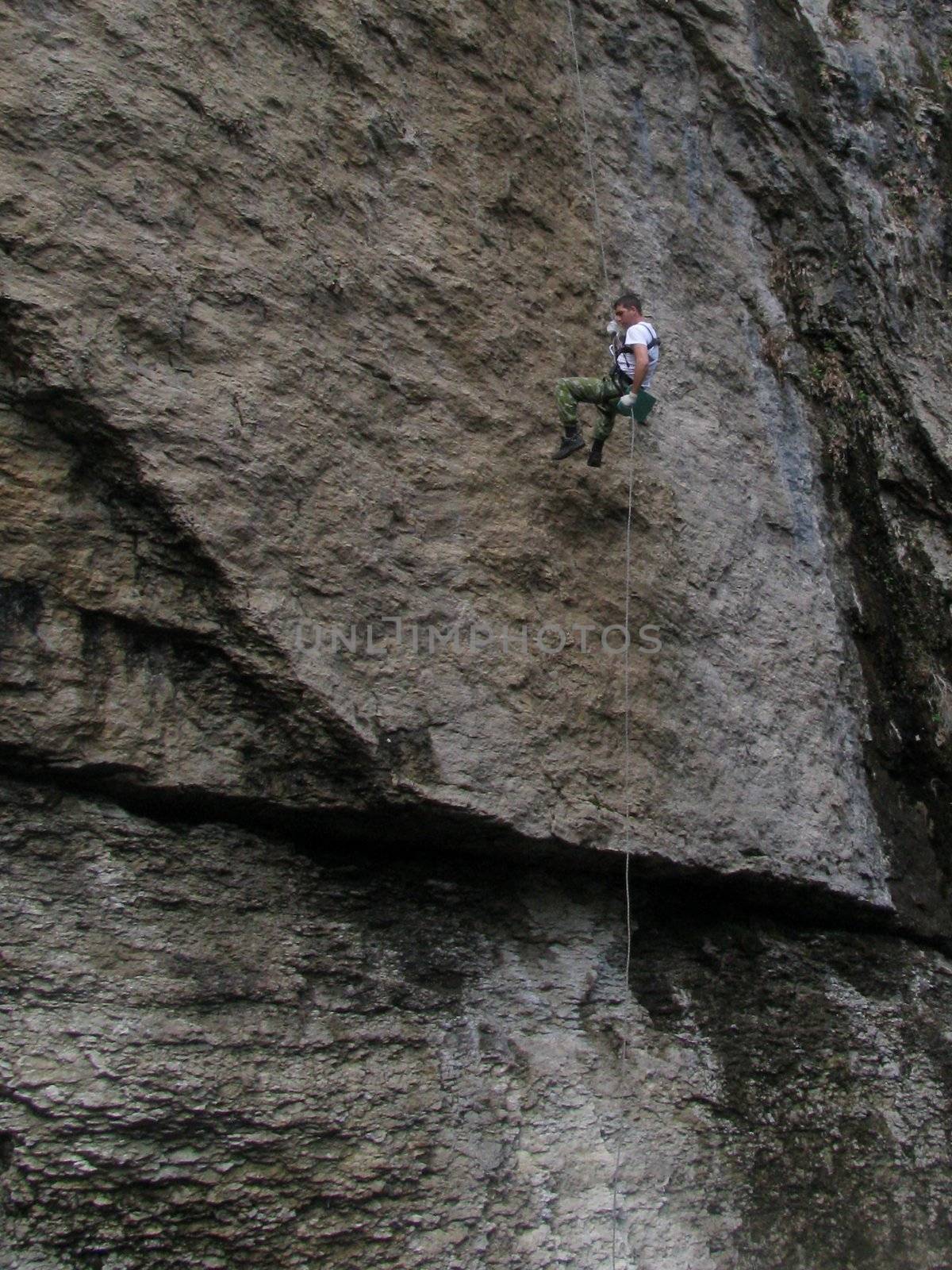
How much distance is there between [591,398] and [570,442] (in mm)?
244

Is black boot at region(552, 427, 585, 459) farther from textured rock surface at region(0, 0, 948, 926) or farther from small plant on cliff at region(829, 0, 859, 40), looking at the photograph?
small plant on cliff at region(829, 0, 859, 40)

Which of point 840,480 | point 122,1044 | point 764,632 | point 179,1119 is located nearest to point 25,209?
point 122,1044

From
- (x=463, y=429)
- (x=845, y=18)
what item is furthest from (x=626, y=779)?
(x=845, y=18)

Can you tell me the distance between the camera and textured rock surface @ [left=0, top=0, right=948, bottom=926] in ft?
17.0

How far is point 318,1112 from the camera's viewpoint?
16.5 feet

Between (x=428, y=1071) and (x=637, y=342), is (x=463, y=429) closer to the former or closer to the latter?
(x=637, y=342)

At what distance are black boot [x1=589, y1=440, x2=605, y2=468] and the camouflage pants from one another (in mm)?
25

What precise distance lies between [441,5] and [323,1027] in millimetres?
5342

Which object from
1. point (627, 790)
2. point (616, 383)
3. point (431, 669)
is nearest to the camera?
point (431, 669)

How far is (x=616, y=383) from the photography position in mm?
6141

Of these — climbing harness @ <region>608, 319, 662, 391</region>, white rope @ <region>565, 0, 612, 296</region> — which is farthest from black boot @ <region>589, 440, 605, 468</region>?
white rope @ <region>565, 0, 612, 296</region>

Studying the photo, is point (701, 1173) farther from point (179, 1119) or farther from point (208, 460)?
point (208, 460)

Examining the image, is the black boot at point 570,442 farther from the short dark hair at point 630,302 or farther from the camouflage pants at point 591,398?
the short dark hair at point 630,302
